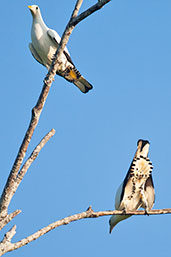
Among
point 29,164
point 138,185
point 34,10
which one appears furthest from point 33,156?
point 34,10

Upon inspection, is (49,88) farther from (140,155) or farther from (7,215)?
(140,155)

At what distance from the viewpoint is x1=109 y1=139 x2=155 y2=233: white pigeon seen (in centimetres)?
576

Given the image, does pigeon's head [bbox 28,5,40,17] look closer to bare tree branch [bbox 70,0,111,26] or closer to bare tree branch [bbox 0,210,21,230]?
bare tree branch [bbox 70,0,111,26]

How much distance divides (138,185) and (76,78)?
3.58 metres

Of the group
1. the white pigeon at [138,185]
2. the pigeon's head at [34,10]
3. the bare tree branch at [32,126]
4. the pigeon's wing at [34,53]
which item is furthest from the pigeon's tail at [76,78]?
the bare tree branch at [32,126]

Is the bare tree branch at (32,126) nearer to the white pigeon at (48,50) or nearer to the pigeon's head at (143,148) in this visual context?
the pigeon's head at (143,148)

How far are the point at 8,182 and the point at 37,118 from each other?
634 millimetres

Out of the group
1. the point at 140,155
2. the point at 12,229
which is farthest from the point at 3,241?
the point at 140,155

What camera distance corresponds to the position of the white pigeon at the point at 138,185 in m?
5.76

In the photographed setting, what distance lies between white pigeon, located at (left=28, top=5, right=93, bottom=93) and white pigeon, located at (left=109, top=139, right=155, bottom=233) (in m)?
3.18

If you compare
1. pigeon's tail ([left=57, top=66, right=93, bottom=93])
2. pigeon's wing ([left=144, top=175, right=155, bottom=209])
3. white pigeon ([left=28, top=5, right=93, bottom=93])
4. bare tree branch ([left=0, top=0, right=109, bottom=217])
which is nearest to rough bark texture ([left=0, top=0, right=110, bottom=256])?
bare tree branch ([left=0, top=0, right=109, bottom=217])

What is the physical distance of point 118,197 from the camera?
20.9 feet

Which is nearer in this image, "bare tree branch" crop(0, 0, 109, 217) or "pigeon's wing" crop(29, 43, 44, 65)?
"bare tree branch" crop(0, 0, 109, 217)

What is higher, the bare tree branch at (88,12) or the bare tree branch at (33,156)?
the bare tree branch at (88,12)
